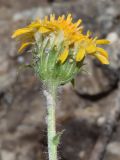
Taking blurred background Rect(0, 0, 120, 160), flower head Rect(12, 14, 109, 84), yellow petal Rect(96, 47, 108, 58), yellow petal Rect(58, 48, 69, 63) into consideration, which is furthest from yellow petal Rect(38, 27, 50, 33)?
blurred background Rect(0, 0, 120, 160)

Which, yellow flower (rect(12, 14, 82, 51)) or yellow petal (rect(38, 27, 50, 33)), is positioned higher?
yellow flower (rect(12, 14, 82, 51))

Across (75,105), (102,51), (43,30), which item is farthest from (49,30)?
(75,105)

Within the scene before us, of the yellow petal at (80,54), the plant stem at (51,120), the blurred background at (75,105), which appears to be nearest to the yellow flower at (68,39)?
the yellow petal at (80,54)

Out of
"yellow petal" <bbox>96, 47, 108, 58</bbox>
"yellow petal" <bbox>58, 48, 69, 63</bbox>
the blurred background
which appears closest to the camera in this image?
"yellow petal" <bbox>58, 48, 69, 63</bbox>

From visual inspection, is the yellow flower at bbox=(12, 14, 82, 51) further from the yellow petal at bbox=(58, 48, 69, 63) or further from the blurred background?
the blurred background

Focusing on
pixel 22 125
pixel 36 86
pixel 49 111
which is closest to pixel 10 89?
pixel 36 86
